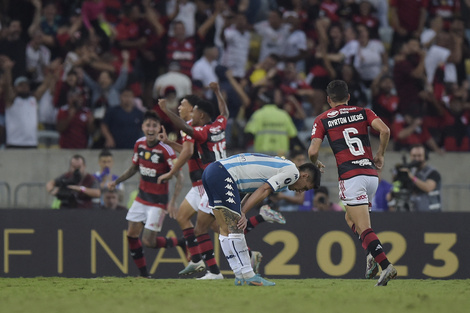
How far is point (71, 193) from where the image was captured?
15.2m

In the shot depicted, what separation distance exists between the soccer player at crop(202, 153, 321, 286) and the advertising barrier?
15.7ft

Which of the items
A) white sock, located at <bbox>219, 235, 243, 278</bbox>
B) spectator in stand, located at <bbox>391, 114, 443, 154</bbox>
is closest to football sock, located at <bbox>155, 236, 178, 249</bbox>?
white sock, located at <bbox>219, 235, 243, 278</bbox>

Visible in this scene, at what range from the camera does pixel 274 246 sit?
15.0 m

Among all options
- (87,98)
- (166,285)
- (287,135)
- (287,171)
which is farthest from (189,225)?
(87,98)

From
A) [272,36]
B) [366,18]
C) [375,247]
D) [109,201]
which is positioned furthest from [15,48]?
[375,247]

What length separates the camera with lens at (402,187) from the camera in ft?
48.1

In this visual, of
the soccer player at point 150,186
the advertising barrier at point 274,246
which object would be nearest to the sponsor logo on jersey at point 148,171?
the soccer player at point 150,186

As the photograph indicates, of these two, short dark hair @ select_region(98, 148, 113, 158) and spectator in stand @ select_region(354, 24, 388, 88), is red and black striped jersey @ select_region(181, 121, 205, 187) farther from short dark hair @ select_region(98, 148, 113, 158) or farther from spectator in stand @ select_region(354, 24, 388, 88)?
spectator in stand @ select_region(354, 24, 388, 88)

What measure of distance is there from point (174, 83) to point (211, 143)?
17.5 ft

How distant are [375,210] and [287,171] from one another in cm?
586

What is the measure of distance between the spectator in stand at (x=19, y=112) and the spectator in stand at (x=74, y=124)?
0.50m

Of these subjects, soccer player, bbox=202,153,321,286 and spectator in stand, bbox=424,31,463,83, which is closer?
soccer player, bbox=202,153,321,286

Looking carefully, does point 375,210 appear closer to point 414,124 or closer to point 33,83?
point 414,124

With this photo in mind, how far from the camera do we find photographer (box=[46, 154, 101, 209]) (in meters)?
15.0
